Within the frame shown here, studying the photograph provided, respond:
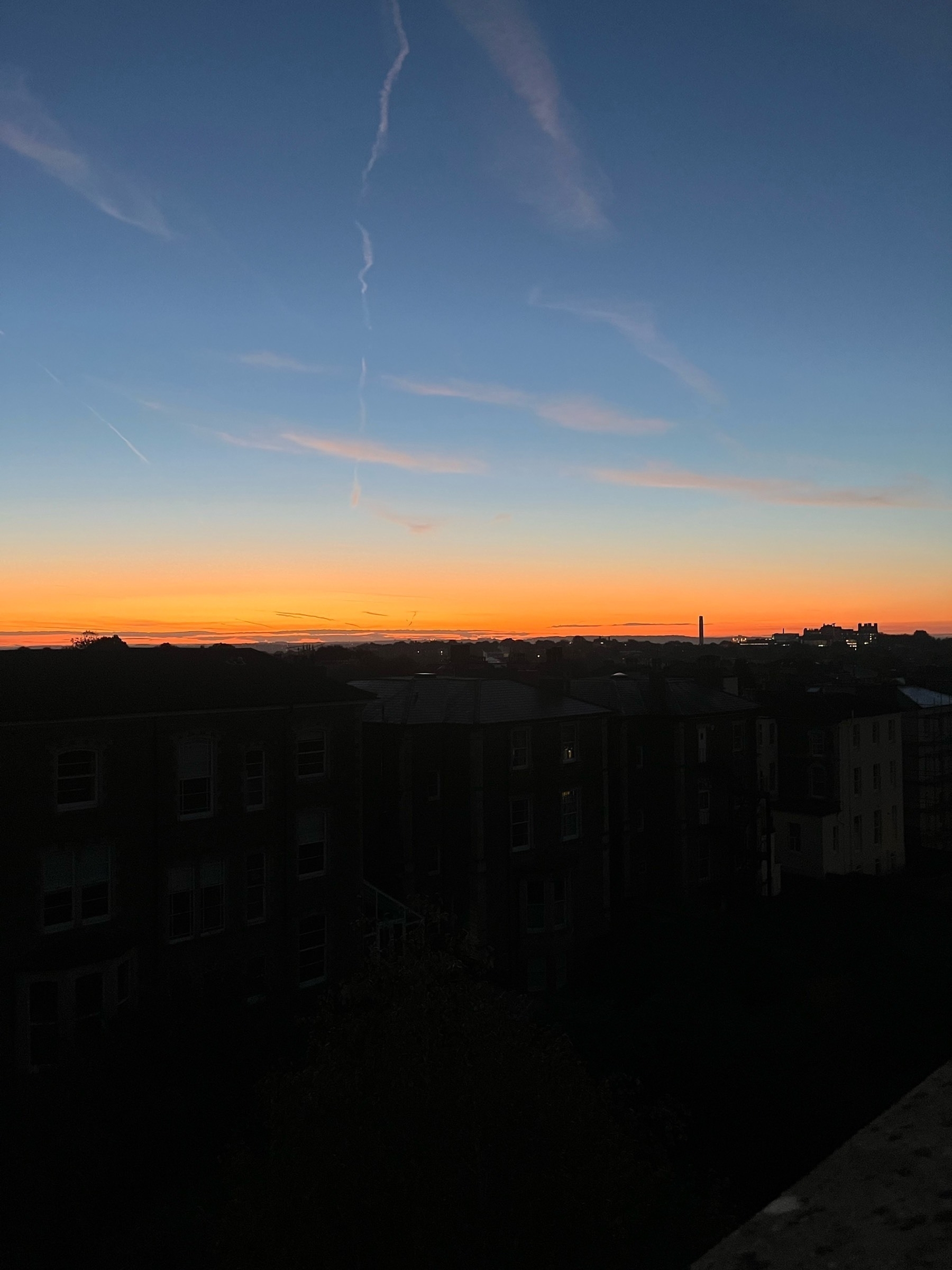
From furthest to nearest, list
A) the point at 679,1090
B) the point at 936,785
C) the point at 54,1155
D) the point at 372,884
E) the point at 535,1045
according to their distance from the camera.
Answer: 1. the point at 936,785
2. the point at 372,884
3. the point at 679,1090
4. the point at 54,1155
5. the point at 535,1045

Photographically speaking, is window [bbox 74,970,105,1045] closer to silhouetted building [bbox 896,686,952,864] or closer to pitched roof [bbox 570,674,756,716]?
pitched roof [bbox 570,674,756,716]

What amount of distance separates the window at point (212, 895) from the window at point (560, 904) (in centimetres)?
1903

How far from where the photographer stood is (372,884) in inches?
1817

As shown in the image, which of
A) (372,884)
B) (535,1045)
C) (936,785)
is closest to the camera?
(535,1045)

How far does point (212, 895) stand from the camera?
33.8 metres

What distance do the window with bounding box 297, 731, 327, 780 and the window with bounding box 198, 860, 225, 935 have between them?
5120 mm

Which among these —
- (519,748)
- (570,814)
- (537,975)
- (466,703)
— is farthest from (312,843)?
(570,814)

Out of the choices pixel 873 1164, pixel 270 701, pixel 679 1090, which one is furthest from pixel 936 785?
pixel 873 1164

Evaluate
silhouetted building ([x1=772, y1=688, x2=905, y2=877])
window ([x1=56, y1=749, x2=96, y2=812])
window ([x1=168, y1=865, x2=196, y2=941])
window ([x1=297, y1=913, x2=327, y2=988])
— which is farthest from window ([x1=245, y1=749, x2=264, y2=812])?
silhouetted building ([x1=772, y1=688, x2=905, y2=877])

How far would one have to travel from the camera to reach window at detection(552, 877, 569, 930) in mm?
46000

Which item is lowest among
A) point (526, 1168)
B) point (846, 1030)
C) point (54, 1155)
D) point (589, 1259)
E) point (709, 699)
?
point (846, 1030)

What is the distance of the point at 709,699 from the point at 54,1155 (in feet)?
150

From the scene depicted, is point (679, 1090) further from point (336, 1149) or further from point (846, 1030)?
point (336, 1149)

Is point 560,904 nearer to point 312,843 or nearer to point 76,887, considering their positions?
point 312,843
